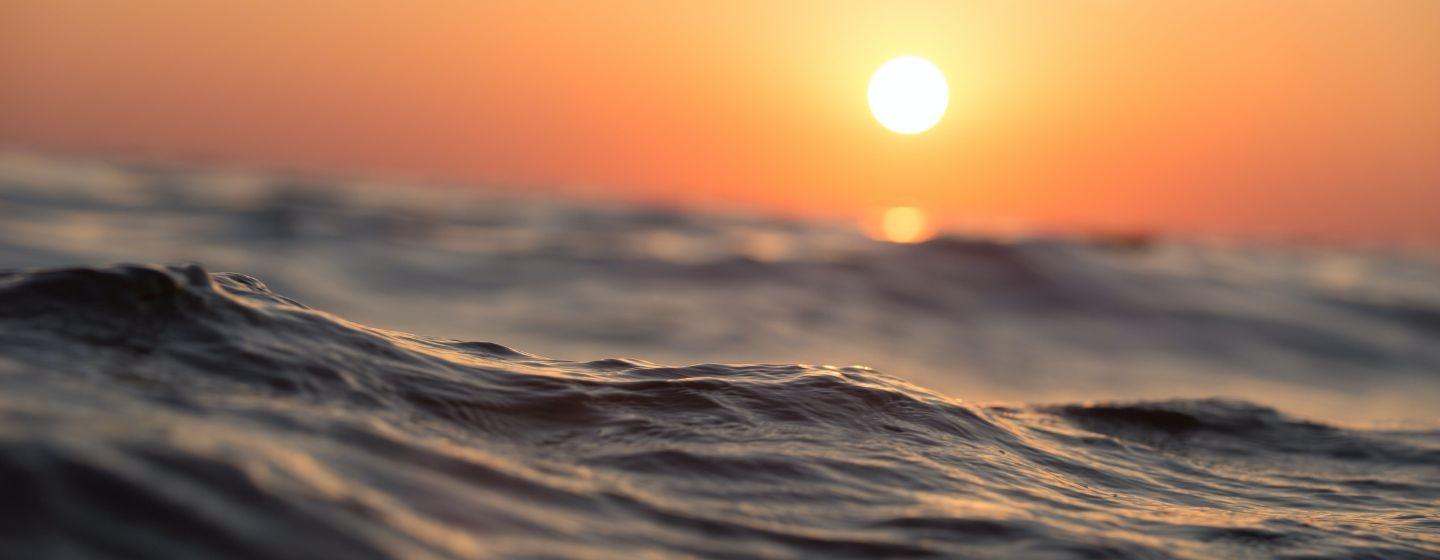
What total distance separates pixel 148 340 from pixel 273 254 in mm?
16596

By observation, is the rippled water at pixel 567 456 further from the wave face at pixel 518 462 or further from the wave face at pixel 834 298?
the wave face at pixel 834 298

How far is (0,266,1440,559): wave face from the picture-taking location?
84.4 inches

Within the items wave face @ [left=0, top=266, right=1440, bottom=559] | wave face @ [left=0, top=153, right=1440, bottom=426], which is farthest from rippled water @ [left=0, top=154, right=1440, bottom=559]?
wave face @ [left=0, top=153, right=1440, bottom=426]

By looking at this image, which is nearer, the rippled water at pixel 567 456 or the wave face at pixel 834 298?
the rippled water at pixel 567 456

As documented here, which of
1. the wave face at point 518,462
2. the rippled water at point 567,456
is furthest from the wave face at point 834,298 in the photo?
the wave face at point 518,462

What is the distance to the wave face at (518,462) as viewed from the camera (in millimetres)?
2145

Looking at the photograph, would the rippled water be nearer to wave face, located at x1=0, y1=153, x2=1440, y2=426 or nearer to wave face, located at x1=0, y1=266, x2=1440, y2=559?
wave face, located at x1=0, y1=266, x2=1440, y2=559

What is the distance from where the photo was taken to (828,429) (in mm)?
3686

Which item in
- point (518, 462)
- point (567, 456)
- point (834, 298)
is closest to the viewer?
point (518, 462)

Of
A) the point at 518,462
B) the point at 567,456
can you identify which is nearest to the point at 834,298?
the point at 567,456

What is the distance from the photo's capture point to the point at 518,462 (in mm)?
2943

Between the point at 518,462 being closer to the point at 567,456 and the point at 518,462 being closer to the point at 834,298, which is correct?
the point at 567,456

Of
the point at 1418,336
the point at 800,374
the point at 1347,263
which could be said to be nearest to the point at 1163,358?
the point at 1418,336

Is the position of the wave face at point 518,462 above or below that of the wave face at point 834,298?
below
